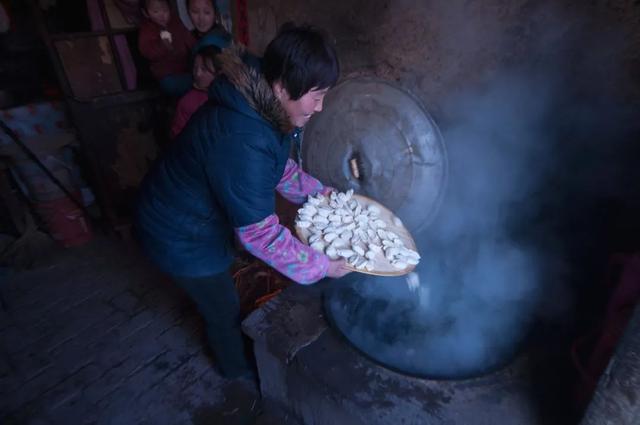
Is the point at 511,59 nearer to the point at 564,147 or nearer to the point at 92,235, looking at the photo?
the point at 564,147

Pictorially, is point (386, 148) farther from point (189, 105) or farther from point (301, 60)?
point (189, 105)

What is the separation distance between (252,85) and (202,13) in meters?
2.56

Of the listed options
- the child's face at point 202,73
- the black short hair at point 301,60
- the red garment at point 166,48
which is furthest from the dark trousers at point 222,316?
the red garment at point 166,48

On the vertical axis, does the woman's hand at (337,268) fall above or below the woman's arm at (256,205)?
below

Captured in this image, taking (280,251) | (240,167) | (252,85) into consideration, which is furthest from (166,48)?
(280,251)

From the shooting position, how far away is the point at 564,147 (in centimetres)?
203

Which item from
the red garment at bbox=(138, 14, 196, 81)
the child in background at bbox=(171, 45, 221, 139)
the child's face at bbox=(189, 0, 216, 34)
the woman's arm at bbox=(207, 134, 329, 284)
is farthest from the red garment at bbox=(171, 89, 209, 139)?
the woman's arm at bbox=(207, 134, 329, 284)

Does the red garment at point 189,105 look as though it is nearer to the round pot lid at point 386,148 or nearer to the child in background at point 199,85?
the child in background at point 199,85

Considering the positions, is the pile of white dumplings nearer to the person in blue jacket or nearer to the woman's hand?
the woman's hand

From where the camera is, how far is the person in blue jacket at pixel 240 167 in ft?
4.84

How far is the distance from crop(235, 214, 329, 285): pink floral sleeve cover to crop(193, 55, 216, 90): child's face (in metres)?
1.86

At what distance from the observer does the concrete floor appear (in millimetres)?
2520

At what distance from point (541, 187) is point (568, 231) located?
30 centimetres

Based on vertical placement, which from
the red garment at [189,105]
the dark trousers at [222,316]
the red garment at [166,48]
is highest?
the red garment at [166,48]
